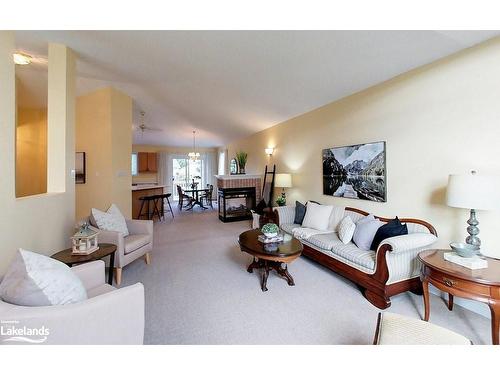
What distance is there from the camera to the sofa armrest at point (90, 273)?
5.33 ft

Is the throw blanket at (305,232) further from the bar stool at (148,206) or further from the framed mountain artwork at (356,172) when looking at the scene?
the bar stool at (148,206)

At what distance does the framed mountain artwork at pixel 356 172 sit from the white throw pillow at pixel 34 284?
330 cm

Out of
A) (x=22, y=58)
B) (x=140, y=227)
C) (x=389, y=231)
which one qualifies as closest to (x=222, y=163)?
(x=140, y=227)

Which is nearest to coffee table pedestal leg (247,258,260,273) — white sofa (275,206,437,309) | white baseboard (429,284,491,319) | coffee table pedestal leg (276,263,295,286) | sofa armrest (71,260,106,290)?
coffee table pedestal leg (276,263,295,286)

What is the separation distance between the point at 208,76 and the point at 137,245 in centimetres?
265

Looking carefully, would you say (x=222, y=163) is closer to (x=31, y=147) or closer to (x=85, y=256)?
(x=31, y=147)

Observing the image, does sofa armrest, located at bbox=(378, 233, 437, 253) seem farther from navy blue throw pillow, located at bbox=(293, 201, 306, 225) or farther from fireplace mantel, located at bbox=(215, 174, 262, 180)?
fireplace mantel, located at bbox=(215, 174, 262, 180)

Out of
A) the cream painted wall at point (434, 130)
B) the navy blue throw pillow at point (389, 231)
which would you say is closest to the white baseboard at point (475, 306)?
the cream painted wall at point (434, 130)

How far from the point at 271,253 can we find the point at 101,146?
394cm

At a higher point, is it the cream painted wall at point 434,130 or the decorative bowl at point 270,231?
the cream painted wall at point 434,130
